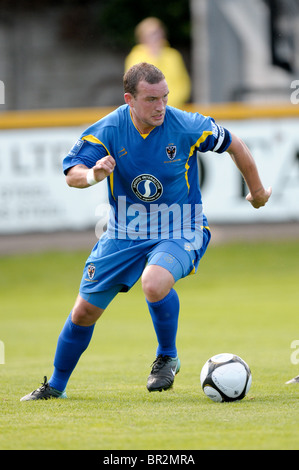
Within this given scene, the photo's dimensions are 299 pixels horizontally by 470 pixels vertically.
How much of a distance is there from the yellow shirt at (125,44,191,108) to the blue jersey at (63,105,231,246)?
7061 mm

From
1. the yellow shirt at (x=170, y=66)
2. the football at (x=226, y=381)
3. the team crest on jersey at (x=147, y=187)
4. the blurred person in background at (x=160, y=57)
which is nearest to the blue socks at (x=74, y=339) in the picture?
the football at (x=226, y=381)

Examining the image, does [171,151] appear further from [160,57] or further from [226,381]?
[160,57]

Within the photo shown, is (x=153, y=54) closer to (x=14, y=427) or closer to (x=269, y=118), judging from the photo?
(x=269, y=118)

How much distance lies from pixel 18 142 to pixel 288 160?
441 centimetres

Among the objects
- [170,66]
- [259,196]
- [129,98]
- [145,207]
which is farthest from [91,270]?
[170,66]

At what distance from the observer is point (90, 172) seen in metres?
5.38

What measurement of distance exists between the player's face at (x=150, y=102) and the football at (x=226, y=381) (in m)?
1.64

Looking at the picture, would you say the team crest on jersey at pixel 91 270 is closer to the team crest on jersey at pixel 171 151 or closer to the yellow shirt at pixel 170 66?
the team crest on jersey at pixel 171 151

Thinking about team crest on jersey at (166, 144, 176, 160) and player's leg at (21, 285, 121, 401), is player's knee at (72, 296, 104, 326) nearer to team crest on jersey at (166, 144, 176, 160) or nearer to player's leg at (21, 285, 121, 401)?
player's leg at (21, 285, 121, 401)

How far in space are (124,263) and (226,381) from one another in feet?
3.49

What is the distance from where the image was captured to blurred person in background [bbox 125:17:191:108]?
496 inches

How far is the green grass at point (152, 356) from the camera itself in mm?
4418

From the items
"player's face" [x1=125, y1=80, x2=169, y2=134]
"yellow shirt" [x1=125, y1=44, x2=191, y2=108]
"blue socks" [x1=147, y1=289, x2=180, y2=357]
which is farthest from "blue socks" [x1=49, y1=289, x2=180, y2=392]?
"yellow shirt" [x1=125, y1=44, x2=191, y2=108]

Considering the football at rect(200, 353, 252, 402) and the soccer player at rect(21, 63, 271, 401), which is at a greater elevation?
the soccer player at rect(21, 63, 271, 401)
